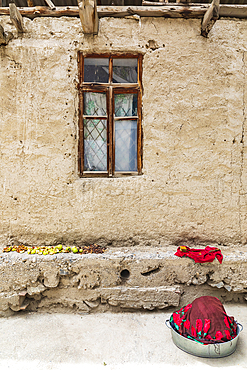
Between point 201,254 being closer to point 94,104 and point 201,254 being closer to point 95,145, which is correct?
point 95,145

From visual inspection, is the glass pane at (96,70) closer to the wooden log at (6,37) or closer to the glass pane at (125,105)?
the glass pane at (125,105)

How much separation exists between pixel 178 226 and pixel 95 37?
2.71 meters

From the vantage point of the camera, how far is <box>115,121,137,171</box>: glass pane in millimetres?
3414

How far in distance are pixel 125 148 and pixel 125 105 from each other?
0.59 metres

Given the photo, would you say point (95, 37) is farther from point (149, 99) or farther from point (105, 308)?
point (105, 308)

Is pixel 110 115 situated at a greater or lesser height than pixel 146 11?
lesser

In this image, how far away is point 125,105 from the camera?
3.41 metres

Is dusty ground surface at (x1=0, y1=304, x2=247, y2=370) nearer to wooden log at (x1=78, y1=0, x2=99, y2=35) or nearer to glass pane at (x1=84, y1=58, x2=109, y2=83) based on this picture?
glass pane at (x1=84, y1=58, x2=109, y2=83)

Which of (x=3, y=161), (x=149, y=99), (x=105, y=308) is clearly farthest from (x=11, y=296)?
(x=149, y=99)

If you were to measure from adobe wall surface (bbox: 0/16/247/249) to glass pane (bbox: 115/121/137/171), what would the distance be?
8.9 inches

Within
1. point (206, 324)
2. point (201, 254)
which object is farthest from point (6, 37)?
point (206, 324)

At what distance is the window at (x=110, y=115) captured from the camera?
3.34 m

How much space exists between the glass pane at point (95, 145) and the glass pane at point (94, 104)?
0.11 meters

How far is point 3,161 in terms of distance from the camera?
3268 millimetres
